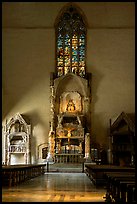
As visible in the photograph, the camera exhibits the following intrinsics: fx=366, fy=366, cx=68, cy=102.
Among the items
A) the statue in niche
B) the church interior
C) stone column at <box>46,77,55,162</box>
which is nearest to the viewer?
stone column at <box>46,77,55,162</box>

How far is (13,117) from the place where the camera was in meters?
23.7

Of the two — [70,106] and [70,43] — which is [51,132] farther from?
[70,43]

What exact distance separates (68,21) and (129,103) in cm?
714

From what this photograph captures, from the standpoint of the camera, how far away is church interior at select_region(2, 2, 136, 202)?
2328 centimetres

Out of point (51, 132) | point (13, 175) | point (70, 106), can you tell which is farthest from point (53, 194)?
point (70, 106)

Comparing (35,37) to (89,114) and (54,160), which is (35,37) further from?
(54,160)

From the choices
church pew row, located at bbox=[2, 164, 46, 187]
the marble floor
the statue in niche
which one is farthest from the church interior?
the marble floor

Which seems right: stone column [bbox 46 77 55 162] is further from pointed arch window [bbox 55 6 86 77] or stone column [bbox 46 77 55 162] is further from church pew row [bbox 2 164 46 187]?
church pew row [bbox 2 164 46 187]

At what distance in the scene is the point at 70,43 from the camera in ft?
83.4

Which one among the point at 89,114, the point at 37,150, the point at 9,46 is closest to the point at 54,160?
the point at 37,150

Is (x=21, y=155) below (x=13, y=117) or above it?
below

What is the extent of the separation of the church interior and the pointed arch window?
0.22ft

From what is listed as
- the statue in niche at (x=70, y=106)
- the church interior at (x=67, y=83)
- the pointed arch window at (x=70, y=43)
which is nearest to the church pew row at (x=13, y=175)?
the church interior at (x=67, y=83)

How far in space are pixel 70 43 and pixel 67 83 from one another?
293 cm
